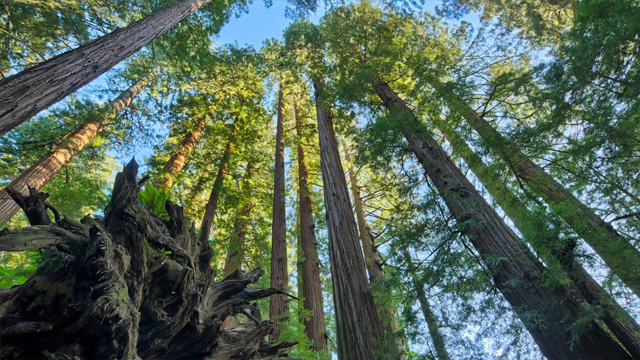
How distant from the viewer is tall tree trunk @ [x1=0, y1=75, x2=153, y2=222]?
5.88 m

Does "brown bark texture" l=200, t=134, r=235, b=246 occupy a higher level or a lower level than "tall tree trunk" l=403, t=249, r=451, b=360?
higher

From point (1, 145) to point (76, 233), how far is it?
6.71 meters

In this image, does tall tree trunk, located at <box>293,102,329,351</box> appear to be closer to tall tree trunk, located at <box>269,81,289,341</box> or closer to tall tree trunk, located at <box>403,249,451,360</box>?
tall tree trunk, located at <box>269,81,289,341</box>

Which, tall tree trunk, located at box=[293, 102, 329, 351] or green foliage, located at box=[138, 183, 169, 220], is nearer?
green foliage, located at box=[138, 183, 169, 220]

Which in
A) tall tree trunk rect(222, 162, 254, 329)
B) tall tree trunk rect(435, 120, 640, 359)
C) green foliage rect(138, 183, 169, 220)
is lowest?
tall tree trunk rect(435, 120, 640, 359)

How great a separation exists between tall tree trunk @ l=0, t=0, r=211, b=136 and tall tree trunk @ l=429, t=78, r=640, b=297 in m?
4.94

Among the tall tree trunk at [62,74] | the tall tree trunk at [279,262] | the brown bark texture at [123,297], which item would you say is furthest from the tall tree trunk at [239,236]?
the tall tree trunk at [62,74]

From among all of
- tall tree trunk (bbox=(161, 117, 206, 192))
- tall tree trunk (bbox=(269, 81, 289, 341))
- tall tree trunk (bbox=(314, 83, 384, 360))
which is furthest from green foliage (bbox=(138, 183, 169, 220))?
tall tree trunk (bbox=(269, 81, 289, 341))

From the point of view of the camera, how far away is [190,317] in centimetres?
354

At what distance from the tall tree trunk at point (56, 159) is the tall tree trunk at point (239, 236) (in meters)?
4.07

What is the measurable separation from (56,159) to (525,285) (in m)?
9.06

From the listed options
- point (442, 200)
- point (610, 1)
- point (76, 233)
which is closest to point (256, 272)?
point (76, 233)

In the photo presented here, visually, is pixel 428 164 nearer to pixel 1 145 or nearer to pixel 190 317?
pixel 190 317

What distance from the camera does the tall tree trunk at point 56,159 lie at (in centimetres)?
588
